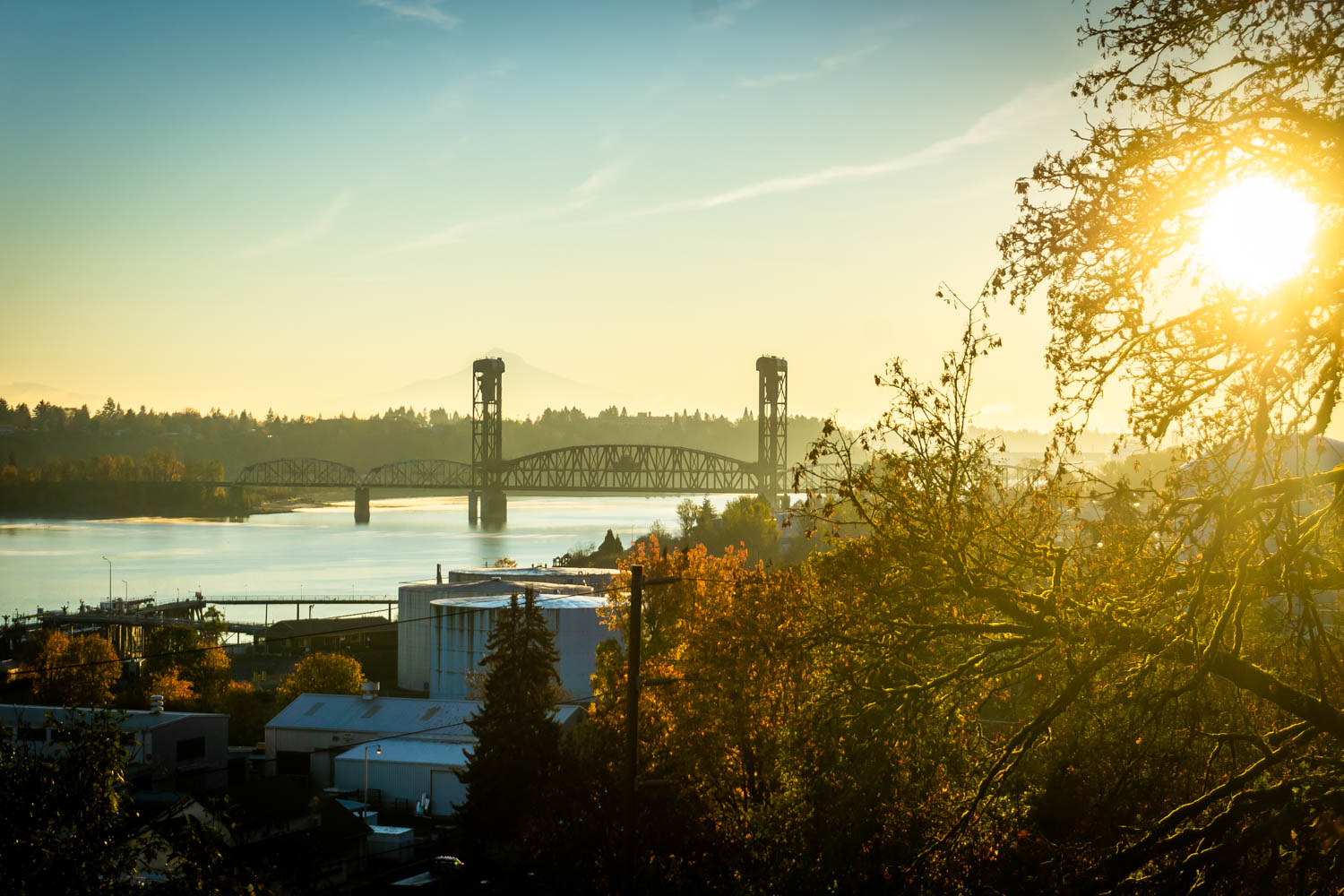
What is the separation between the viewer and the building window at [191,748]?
21.0 metres

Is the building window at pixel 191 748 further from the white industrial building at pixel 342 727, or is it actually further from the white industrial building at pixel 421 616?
the white industrial building at pixel 421 616

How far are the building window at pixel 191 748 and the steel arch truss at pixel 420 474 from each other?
9285 centimetres

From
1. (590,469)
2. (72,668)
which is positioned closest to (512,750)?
(72,668)

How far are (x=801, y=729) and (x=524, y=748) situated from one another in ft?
38.1

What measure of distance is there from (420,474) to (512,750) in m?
121

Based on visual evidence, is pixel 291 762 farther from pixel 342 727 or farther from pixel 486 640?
pixel 486 640

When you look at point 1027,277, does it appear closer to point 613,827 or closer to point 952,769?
point 952,769

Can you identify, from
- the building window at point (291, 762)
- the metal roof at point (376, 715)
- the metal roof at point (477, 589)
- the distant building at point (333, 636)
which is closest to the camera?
the metal roof at point (376, 715)

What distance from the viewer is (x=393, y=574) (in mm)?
64000

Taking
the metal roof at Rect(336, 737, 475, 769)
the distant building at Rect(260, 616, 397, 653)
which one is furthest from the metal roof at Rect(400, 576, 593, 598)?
the metal roof at Rect(336, 737, 475, 769)

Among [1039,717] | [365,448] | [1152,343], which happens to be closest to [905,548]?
[1039,717]

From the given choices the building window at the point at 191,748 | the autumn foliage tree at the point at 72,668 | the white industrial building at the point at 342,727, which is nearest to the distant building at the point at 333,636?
the autumn foliage tree at the point at 72,668

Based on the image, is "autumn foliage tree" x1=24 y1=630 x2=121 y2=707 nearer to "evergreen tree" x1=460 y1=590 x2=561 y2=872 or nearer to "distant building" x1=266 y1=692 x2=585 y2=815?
"distant building" x1=266 y1=692 x2=585 y2=815

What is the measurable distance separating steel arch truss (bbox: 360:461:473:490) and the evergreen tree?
97892mm
